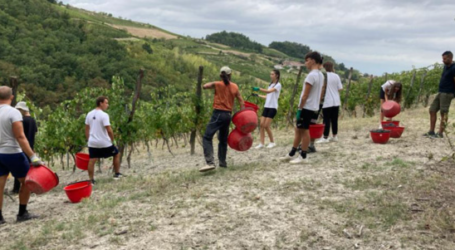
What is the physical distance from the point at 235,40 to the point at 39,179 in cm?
12651

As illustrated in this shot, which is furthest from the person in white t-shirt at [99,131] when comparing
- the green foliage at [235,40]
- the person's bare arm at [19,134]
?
the green foliage at [235,40]

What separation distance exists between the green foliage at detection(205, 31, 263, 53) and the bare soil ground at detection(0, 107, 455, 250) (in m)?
118

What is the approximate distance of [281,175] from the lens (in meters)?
5.02

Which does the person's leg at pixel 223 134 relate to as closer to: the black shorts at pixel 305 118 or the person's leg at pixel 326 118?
the black shorts at pixel 305 118

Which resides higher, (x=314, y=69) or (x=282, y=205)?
(x=314, y=69)

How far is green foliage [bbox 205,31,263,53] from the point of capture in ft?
405

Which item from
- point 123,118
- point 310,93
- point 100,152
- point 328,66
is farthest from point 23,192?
point 328,66

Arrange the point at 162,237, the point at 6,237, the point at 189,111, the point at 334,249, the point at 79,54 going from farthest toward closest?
the point at 79,54, the point at 189,111, the point at 6,237, the point at 162,237, the point at 334,249

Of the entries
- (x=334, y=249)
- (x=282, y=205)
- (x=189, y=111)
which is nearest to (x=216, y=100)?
(x=282, y=205)

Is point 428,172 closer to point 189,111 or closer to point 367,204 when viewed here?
point 367,204

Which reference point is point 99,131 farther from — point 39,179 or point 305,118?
point 305,118

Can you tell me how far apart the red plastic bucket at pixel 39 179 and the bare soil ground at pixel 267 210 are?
40 centimetres

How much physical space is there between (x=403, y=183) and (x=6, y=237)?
459 cm

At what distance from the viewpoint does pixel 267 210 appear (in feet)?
12.5
